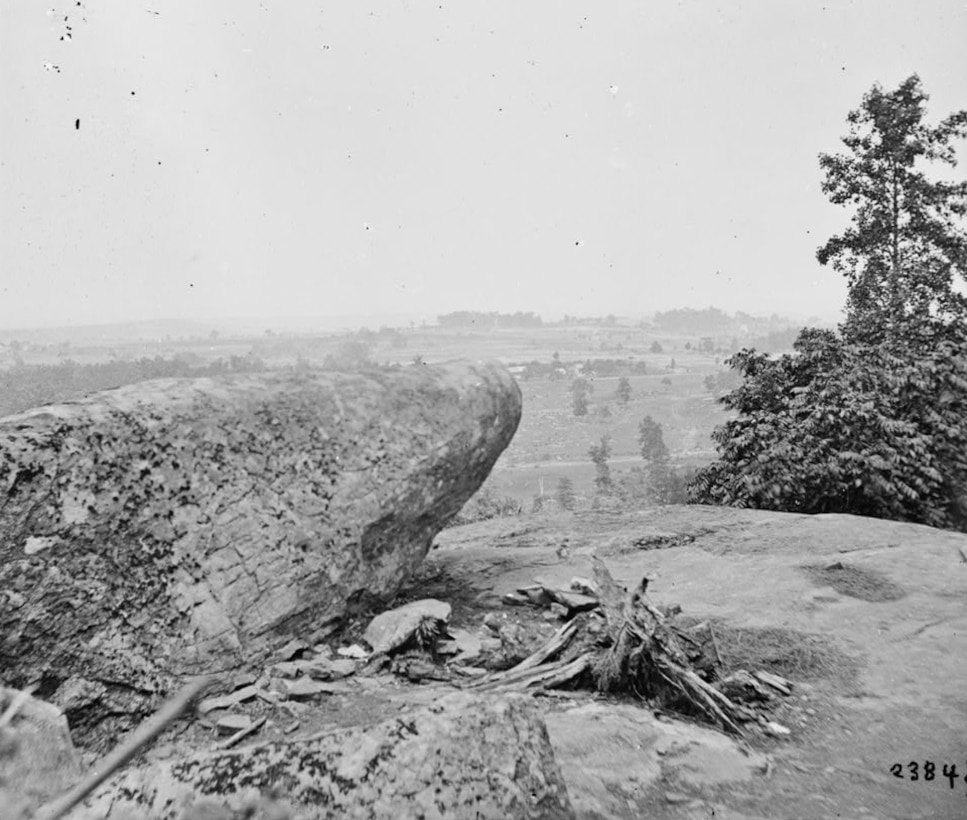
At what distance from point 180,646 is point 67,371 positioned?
51.0m

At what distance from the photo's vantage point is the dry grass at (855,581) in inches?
293

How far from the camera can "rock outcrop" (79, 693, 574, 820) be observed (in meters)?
2.93

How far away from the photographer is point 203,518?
5.46 meters

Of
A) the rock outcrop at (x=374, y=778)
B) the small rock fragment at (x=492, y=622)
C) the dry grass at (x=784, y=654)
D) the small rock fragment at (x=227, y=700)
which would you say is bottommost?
the dry grass at (x=784, y=654)

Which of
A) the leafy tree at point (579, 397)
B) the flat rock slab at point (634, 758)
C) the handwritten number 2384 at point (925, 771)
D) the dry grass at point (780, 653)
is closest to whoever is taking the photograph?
the flat rock slab at point (634, 758)

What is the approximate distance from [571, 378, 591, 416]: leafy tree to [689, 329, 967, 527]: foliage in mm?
72874

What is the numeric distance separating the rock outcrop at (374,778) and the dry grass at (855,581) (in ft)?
18.1

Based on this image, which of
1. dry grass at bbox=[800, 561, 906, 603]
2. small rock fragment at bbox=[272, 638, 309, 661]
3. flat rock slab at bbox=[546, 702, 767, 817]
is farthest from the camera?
dry grass at bbox=[800, 561, 906, 603]

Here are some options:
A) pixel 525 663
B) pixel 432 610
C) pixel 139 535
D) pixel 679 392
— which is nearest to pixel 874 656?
pixel 525 663

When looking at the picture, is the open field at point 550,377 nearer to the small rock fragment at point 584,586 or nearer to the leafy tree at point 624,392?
the leafy tree at point 624,392

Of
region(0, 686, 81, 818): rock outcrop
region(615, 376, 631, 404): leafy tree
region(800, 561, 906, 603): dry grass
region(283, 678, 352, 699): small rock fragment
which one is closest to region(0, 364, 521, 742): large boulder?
region(283, 678, 352, 699): small rock fragment

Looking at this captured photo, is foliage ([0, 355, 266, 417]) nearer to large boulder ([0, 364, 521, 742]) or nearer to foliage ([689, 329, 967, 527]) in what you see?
foliage ([689, 329, 967, 527])

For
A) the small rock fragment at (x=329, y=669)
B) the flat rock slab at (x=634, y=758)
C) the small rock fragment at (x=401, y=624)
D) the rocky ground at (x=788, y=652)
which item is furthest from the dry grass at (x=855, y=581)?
the small rock fragment at (x=329, y=669)

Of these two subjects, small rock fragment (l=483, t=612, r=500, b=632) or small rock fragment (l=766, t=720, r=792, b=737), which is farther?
small rock fragment (l=483, t=612, r=500, b=632)
